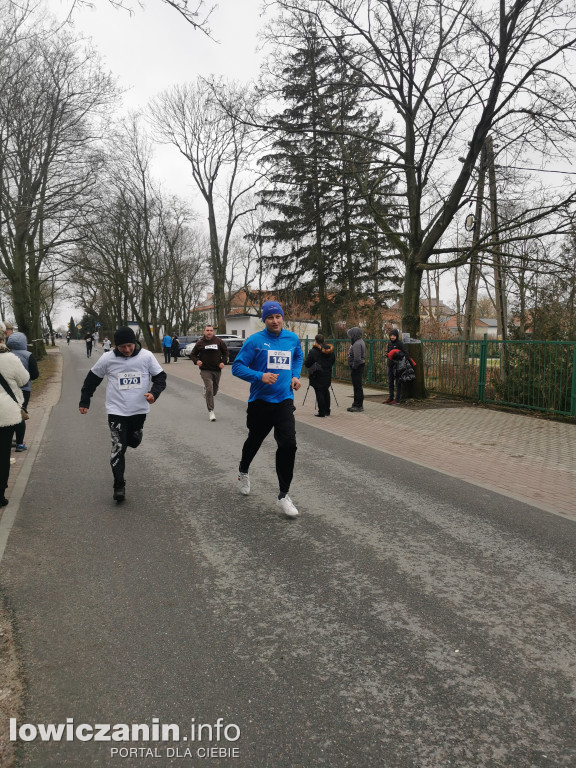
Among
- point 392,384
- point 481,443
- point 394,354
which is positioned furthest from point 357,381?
point 481,443

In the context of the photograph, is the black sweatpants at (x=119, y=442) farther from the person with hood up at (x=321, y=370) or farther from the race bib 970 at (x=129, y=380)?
the person with hood up at (x=321, y=370)

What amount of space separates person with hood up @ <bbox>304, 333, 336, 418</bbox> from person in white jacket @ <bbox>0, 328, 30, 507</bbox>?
24.4 ft

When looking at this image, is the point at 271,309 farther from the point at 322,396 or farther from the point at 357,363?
the point at 357,363

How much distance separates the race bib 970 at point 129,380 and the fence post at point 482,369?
10.4m

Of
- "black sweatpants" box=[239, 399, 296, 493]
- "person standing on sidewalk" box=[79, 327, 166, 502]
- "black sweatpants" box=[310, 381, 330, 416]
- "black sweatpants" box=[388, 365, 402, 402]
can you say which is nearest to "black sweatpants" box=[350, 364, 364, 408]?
"black sweatpants" box=[310, 381, 330, 416]

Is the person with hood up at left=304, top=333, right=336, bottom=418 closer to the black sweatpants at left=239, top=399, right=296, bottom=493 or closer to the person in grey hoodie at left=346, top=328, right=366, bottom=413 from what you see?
the person in grey hoodie at left=346, top=328, right=366, bottom=413

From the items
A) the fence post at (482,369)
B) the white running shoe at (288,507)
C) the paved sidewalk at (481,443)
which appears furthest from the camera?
the fence post at (482,369)

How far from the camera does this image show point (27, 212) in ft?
67.4

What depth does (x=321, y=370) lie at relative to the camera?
1261 cm

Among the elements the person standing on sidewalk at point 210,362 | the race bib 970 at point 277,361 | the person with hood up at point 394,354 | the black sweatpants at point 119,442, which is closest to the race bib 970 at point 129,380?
the black sweatpants at point 119,442

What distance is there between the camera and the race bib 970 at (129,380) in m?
5.94

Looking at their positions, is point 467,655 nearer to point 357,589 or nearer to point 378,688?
point 378,688

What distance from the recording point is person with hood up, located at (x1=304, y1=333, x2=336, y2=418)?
1263cm

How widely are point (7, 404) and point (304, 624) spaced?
3729mm
